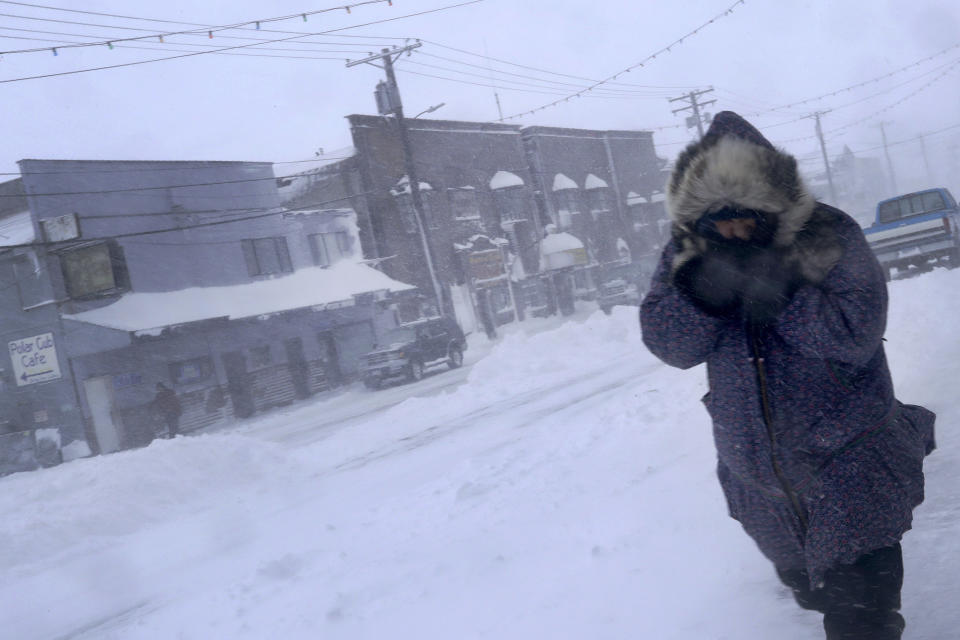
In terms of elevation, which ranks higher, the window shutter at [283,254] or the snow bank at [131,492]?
the window shutter at [283,254]

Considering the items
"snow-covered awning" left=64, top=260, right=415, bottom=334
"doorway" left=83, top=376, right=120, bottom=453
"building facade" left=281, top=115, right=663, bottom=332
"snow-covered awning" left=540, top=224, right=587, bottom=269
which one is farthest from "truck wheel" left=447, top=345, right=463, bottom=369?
"snow-covered awning" left=540, top=224, right=587, bottom=269

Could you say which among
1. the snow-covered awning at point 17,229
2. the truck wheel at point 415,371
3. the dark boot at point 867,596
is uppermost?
the snow-covered awning at point 17,229

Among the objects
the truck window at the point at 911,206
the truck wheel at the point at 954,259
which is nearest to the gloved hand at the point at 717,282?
the truck wheel at the point at 954,259

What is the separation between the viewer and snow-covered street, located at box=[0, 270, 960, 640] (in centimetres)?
365

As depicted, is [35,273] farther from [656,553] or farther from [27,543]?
[656,553]

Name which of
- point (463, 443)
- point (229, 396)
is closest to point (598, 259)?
point (229, 396)

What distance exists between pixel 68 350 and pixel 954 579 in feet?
81.0

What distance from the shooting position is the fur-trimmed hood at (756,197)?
220cm

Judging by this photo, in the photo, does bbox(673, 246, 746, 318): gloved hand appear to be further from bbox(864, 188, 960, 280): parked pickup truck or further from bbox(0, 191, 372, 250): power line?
bbox(0, 191, 372, 250): power line

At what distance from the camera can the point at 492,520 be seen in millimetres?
5527

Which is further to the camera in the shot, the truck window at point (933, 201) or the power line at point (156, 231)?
the power line at point (156, 231)

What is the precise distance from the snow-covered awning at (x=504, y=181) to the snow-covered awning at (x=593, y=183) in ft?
26.7

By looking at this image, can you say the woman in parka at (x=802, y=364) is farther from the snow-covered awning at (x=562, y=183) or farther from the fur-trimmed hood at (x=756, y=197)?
the snow-covered awning at (x=562, y=183)

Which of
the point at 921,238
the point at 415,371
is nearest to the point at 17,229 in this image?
the point at 415,371
